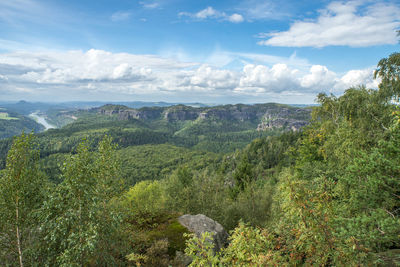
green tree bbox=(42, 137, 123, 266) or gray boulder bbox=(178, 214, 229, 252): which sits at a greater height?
green tree bbox=(42, 137, 123, 266)

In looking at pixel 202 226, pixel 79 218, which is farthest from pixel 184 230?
pixel 79 218

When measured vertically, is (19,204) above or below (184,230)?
above

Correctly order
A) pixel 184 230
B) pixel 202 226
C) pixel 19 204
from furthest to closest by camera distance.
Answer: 1. pixel 202 226
2. pixel 184 230
3. pixel 19 204

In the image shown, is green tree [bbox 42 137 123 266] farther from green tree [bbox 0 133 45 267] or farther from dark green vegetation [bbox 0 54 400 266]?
green tree [bbox 0 133 45 267]

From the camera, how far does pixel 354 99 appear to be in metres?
22.0

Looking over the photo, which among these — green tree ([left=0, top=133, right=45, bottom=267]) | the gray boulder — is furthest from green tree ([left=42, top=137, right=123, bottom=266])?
the gray boulder

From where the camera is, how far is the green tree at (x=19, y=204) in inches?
355

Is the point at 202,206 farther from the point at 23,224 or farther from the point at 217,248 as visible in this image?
the point at 23,224

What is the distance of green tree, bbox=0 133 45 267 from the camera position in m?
9.01

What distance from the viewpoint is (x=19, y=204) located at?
928 cm

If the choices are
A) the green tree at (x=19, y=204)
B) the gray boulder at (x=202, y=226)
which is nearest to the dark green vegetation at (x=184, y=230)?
the green tree at (x=19, y=204)

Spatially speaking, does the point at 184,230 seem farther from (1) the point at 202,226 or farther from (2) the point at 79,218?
(2) the point at 79,218

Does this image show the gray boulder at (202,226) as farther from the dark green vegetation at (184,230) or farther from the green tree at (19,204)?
the green tree at (19,204)

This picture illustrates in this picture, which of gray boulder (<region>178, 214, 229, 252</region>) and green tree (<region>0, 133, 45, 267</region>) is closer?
green tree (<region>0, 133, 45, 267</region>)
